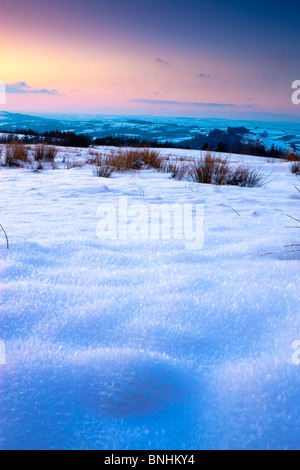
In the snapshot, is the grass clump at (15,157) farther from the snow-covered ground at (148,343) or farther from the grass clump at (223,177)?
the snow-covered ground at (148,343)

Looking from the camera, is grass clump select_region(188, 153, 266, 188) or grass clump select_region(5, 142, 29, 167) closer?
grass clump select_region(188, 153, 266, 188)

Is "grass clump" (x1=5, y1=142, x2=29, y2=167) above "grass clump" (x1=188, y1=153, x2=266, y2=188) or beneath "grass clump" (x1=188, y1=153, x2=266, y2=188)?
above

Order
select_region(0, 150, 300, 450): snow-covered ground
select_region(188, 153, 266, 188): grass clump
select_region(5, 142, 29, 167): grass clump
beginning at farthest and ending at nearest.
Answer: select_region(5, 142, 29, 167): grass clump, select_region(188, 153, 266, 188): grass clump, select_region(0, 150, 300, 450): snow-covered ground

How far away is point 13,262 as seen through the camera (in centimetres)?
111

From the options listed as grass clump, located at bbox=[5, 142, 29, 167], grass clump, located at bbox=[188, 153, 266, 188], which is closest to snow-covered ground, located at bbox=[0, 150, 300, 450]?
grass clump, located at bbox=[188, 153, 266, 188]

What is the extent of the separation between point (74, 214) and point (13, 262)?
935mm

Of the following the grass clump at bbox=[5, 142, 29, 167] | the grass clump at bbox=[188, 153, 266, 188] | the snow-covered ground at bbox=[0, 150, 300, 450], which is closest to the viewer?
the snow-covered ground at bbox=[0, 150, 300, 450]

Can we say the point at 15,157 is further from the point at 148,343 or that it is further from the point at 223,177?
the point at 148,343

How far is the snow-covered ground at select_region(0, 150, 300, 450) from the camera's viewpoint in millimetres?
466

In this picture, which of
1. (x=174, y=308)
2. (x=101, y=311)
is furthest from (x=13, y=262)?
(x=174, y=308)

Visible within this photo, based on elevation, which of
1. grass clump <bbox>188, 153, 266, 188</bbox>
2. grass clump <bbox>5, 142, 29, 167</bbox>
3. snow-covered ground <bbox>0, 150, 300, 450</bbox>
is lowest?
snow-covered ground <bbox>0, 150, 300, 450</bbox>

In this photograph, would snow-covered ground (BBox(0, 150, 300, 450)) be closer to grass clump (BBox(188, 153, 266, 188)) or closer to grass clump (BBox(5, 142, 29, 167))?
grass clump (BBox(188, 153, 266, 188))

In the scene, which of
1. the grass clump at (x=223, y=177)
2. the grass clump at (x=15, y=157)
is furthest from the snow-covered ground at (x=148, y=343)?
the grass clump at (x=15, y=157)

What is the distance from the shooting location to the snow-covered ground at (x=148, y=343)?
0.47 m
